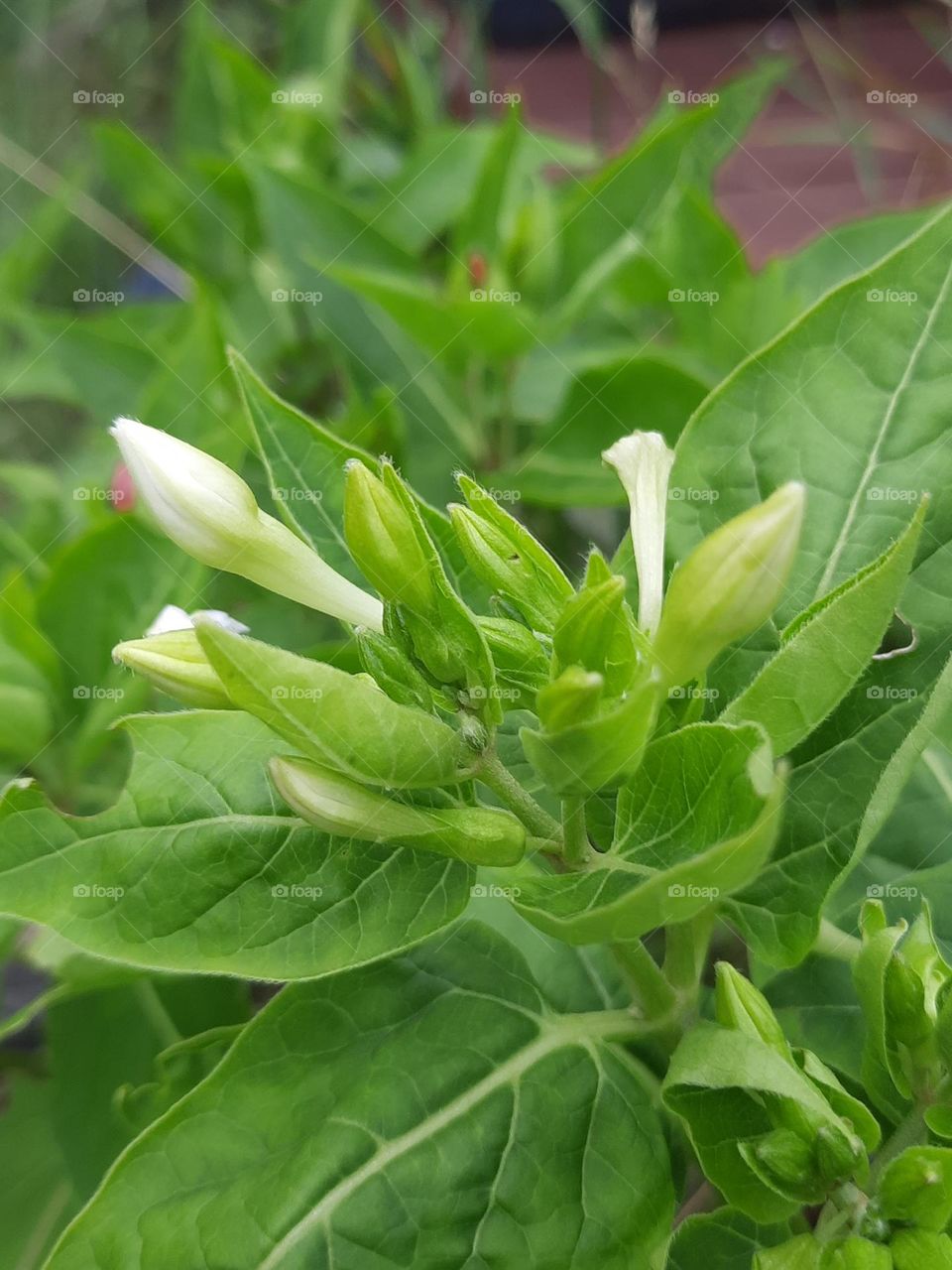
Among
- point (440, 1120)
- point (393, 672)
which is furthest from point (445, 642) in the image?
point (440, 1120)

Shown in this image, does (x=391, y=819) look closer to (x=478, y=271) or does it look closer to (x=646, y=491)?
(x=646, y=491)

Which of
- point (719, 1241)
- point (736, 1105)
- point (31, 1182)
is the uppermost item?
point (736, 1105)

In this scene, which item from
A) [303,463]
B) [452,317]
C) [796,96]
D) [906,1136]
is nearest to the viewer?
[906,1136]

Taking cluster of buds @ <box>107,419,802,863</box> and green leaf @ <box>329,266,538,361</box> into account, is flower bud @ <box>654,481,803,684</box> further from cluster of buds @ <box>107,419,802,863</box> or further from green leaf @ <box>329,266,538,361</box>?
green leaf @ <box>329,266,538,361</box>

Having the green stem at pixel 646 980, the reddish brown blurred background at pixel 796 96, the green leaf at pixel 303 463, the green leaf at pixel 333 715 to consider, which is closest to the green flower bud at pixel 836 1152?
the green stem at pixel 646 980

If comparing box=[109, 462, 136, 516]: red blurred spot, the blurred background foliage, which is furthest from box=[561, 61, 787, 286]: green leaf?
box=[109, 462, 136, 516]: red blurred spot

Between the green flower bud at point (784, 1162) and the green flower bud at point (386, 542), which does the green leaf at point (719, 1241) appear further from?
the green flower bud at point (386, 542)
